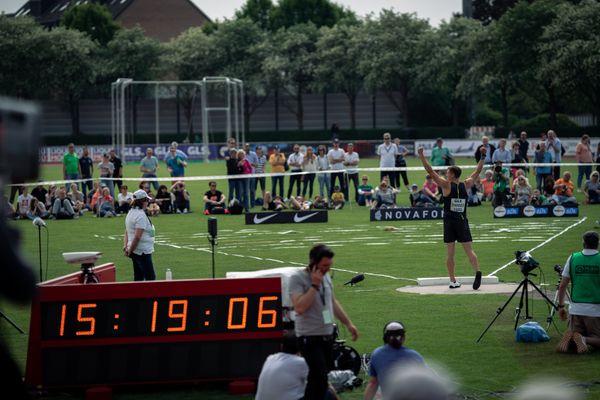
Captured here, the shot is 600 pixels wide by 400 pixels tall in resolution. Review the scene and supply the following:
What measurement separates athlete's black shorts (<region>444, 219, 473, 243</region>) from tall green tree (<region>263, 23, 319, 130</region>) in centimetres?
7305

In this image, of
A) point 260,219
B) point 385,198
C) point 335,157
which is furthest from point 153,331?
point 335,157

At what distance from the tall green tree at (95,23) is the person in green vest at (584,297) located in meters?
91.5

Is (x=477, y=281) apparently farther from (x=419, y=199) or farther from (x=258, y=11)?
(x=258, y=11)

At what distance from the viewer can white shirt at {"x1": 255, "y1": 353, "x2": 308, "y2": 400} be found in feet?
31.2

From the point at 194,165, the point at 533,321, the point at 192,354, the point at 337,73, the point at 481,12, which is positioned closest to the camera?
the point at 192,354

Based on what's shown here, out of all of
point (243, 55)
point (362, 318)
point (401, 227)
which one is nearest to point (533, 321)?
point (362, 318)

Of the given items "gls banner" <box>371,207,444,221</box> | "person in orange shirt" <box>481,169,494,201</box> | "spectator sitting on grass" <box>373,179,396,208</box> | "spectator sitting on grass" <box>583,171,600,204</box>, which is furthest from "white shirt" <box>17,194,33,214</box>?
"spectator sitting on grass" <box>583,171,600,204</box>

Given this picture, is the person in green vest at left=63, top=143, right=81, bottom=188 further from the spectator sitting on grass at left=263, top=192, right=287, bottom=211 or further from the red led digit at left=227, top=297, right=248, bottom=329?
the red led digit at left=227, top=297, right=248, bottom=329

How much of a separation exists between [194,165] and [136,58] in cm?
3217

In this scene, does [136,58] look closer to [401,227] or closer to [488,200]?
[488,200]

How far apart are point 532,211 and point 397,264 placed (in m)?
10.4

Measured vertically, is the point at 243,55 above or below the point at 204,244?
above

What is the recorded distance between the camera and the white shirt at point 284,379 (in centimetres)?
952

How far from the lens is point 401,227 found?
29547mm
